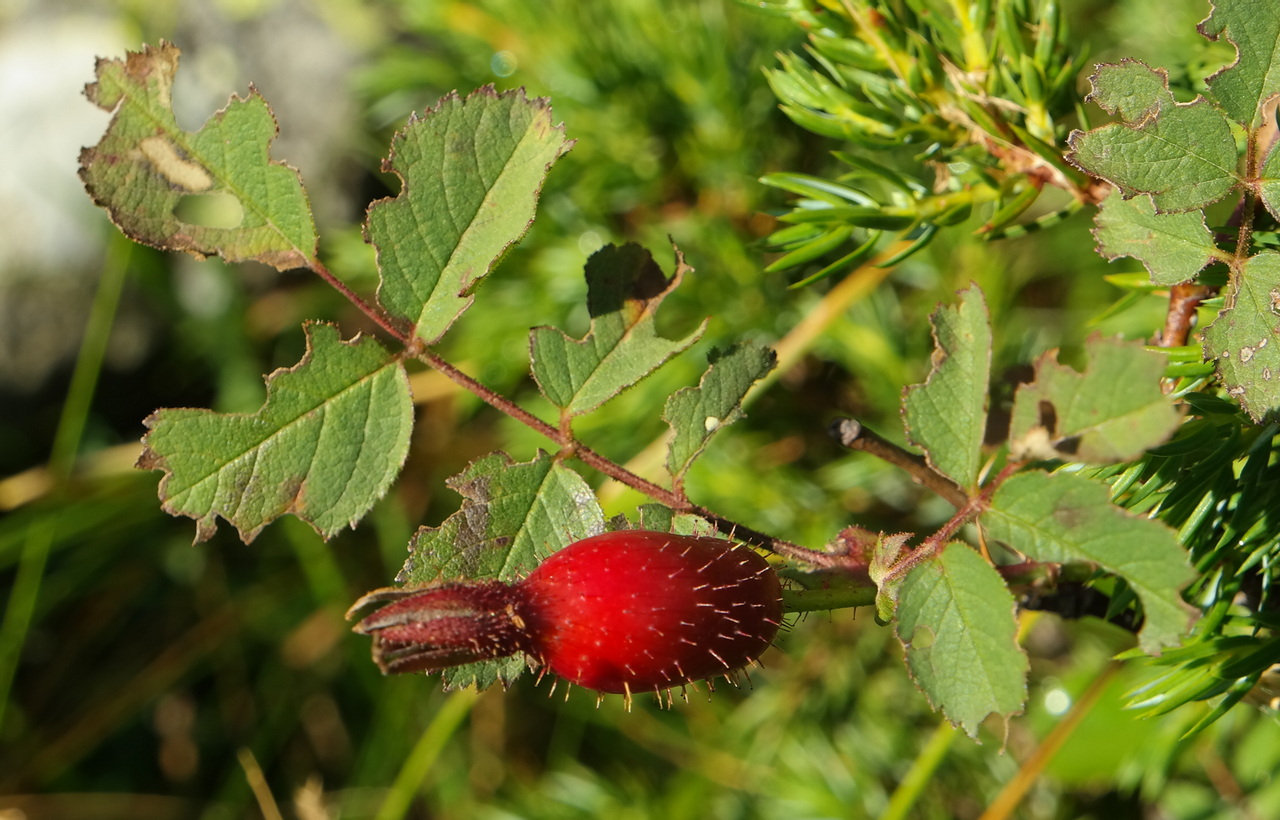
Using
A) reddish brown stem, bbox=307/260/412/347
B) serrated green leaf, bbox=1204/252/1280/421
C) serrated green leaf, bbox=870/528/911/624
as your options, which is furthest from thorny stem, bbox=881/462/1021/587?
reddish brown stem, bbox=307/260/412/347

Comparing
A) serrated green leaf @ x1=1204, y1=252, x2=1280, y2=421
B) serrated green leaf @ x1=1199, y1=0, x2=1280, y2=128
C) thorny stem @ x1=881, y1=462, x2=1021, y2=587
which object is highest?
serrated green leaf @ x1=1199, y1=0, x2=1280, y2=128

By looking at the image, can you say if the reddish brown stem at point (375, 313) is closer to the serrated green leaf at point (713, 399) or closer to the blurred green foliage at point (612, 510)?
the serrated green leaf at point (713, 399)

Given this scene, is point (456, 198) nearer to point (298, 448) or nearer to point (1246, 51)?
point (298, 448)

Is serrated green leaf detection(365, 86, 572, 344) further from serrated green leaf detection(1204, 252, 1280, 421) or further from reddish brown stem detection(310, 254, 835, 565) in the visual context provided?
serrated green leaf detection(1204, 252, 1280, 421)

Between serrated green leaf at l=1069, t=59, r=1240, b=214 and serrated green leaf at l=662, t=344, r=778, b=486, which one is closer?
serrated green leaf at l=1069, t=59, r=1240, b=214

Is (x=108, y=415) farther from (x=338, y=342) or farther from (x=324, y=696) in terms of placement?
(x=338, y=342)

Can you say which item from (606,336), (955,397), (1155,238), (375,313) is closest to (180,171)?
(375,313)
